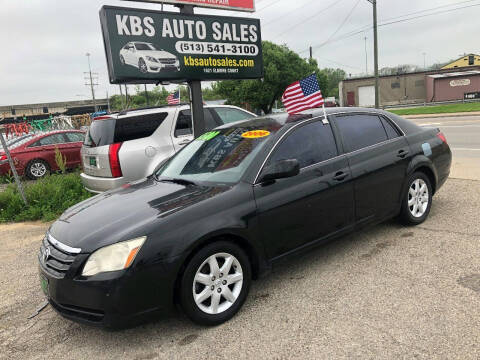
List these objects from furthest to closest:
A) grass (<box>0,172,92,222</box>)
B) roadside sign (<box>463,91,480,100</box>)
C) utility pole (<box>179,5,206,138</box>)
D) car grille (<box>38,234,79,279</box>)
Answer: roadside sign (<box>463,91,480,100</box>), grass (<box>0,172,92,222</box>), utility pole (<box>179,5,206,138</box>), car grille (<box>38,234,79,279</box>)

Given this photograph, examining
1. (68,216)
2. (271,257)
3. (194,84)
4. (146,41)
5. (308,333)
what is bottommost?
(308,333)

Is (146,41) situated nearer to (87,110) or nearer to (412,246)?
(412,246)

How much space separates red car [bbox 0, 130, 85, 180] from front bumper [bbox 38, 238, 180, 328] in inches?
393

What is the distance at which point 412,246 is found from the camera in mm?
4086

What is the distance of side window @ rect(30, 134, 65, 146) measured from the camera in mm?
11984

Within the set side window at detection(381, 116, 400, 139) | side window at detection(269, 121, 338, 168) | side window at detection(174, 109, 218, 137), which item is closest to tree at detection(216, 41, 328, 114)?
side window at detection(174, 109, 218, 137)

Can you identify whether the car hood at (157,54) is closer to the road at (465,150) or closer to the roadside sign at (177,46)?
the roadside sign at (177,46)

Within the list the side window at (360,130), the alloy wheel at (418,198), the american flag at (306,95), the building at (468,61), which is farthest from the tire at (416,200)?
the building at (468,61)

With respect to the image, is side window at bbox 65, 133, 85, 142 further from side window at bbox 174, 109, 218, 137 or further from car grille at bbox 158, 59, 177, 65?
car grille at bbox 158, 59, 177, 65

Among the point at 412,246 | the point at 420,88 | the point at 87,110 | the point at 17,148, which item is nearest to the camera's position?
the point at 412,246

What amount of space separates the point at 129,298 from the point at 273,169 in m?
1.51

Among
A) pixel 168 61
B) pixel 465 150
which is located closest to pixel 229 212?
pixel 168 61

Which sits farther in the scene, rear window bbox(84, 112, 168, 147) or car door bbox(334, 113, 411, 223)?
rear window bbox(84, 112, 168, 147)

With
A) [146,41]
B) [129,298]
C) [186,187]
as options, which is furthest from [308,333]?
[146,41]
